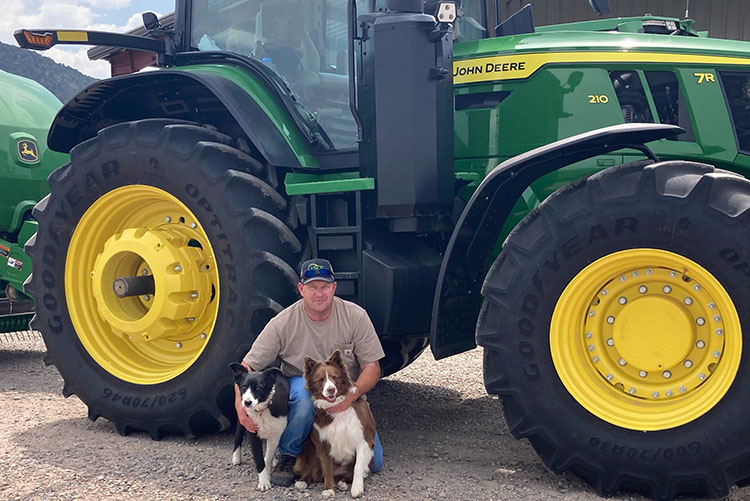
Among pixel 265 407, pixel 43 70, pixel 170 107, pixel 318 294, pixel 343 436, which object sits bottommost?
pixel 343 436

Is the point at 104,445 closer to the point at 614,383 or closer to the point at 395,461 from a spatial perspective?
the point at 395,461

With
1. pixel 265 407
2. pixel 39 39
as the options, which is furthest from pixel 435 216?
pixel 39 39

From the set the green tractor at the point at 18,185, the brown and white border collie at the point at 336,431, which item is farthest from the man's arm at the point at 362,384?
the green tractor at the point at 18,185

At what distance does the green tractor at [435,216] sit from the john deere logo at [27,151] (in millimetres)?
2038

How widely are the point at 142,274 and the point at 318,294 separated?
1454mm

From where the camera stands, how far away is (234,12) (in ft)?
15.8

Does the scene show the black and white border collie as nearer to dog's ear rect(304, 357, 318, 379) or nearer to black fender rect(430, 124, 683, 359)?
dog's ear rect(304, 357, 318, 379)

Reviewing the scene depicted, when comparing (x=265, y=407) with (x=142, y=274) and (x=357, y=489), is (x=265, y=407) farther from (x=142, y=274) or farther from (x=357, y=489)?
(x=142, y=274)

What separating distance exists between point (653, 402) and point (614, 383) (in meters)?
0.17

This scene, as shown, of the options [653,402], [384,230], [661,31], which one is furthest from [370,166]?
[661,31]

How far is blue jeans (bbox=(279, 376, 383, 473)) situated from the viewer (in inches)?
146

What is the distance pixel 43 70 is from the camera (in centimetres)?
3728

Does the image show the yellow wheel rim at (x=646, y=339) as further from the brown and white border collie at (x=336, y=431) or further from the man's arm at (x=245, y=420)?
the man's arm at (x=245, y=420)

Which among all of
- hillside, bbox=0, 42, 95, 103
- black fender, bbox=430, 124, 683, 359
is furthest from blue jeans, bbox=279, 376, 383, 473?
hillside, bbox=0, 42, 95, 103
